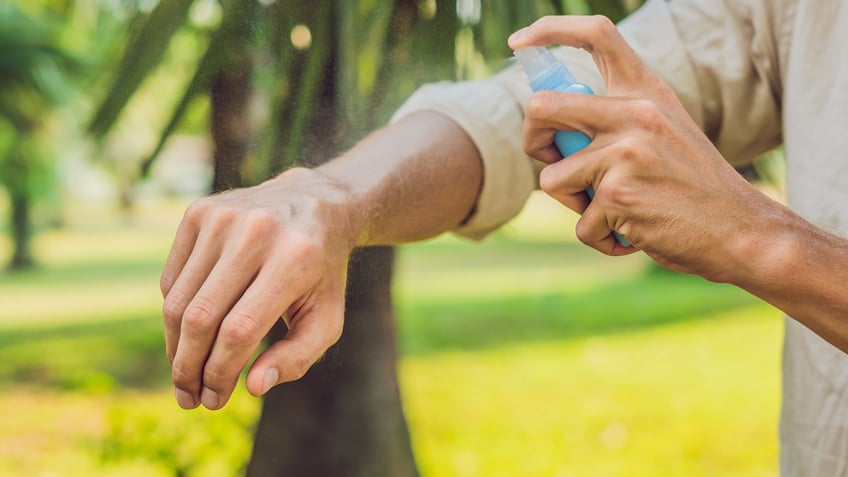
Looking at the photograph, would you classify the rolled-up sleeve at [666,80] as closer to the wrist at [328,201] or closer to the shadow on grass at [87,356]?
the wrist at [328,201]

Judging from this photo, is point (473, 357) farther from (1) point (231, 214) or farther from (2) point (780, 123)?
(1) point (231, 214)

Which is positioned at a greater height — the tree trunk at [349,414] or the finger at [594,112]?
the finger at [594,112]

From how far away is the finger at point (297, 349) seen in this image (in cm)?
40

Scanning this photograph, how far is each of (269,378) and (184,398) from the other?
6cm

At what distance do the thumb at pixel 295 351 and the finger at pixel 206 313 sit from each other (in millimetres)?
27

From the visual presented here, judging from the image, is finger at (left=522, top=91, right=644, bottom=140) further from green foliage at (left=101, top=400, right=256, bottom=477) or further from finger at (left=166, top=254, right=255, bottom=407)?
green foliage at (left=101, top=400, right=256, bottom=477)

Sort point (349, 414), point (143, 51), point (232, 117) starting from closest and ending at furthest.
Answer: point (143, 51) → point (232, 117) → point (349, 414)

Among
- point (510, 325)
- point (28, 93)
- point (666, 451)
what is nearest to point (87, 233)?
point (510, 325)

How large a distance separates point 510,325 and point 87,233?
639 cm

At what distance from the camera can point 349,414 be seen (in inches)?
50.4

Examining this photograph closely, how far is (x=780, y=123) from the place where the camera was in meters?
0.70

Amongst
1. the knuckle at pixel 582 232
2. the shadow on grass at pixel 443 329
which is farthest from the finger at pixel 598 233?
the shadow on grass at pixel 443 329

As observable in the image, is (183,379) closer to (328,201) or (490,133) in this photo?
(328,201)

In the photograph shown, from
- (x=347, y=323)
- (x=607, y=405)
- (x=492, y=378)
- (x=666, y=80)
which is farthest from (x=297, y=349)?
(x=492, y=378)
